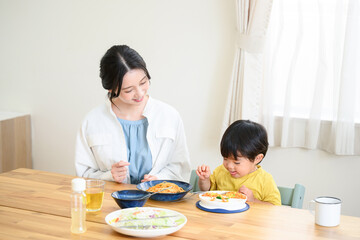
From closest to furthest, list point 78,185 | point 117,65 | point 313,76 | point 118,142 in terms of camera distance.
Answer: point 78,185 < point 117,65 < point 118,142 < point 313,76

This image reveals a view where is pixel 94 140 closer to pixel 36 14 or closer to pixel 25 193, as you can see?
pixel 25 193

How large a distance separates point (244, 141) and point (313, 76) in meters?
1.23

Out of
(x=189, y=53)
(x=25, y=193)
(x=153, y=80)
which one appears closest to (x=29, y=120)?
(x=153, y=80)

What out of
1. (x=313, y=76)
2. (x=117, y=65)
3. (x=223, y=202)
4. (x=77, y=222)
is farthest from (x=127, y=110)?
(x=313, y=76)

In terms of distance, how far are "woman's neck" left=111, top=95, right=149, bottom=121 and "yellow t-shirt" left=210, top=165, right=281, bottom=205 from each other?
537 millimetres

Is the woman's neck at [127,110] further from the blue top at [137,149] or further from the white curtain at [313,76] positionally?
the white curtain at [313,76]

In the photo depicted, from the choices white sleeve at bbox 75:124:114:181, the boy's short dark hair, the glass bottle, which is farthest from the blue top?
the glass bottle

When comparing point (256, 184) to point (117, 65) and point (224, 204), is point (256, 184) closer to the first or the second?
point (224, 204)

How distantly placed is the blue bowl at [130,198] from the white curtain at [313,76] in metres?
1.49

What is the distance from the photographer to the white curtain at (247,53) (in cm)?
311

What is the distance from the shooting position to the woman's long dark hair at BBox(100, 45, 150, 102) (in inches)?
89.2

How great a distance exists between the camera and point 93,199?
1.78 meters

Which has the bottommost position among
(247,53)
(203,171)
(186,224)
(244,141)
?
(186,224)

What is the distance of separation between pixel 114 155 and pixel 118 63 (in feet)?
1.52
